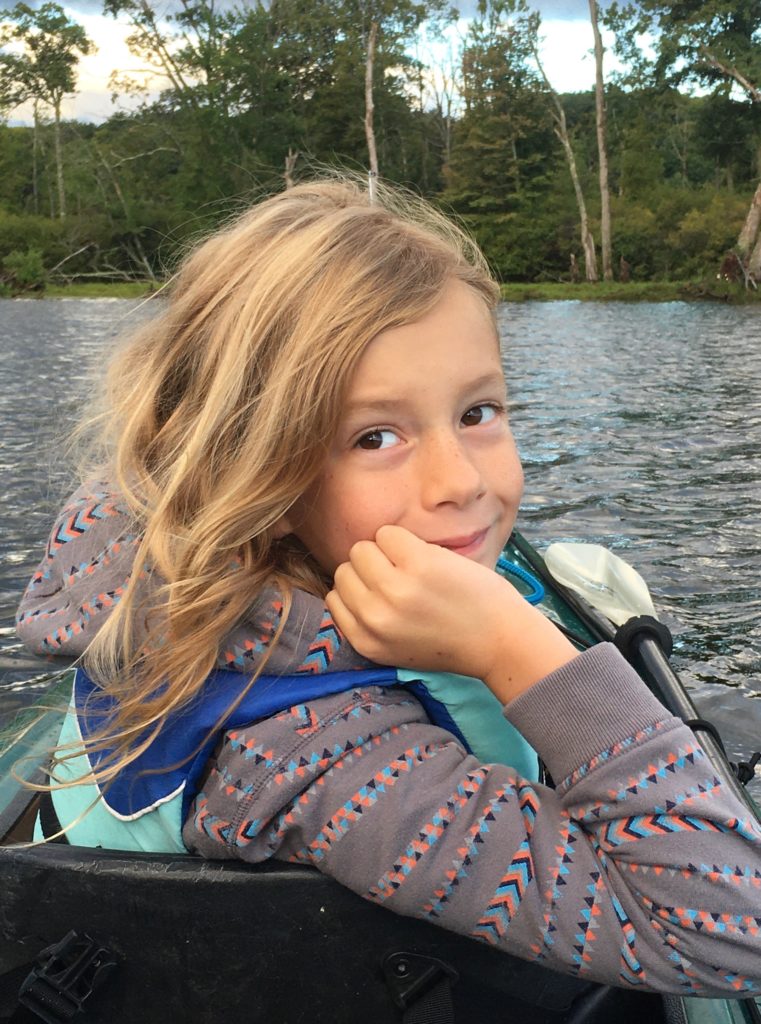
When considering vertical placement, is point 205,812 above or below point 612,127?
below

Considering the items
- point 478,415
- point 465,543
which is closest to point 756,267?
point 478,415

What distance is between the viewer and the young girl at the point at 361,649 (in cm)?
97

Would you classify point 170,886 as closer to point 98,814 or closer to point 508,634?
point 98,814

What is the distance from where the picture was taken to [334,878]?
100cm

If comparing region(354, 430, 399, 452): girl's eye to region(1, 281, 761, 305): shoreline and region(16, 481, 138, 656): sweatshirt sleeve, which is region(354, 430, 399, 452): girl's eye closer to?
region(16, 481, 138, 656): sweatshirt sleeve

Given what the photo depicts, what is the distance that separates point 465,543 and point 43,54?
53.6m

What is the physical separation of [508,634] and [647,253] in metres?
33.4

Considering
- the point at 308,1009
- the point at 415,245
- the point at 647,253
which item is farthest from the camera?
the point at 647,253

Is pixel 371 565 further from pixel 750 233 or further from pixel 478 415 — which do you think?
pixel 750 233

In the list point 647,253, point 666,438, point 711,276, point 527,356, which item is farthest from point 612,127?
point 666,438

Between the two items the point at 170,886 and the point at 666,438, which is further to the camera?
the point at 666,438

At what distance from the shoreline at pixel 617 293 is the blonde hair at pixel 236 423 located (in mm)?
20927

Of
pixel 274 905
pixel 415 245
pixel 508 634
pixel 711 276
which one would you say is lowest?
pixel 711 276

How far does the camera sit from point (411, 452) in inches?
47.1
